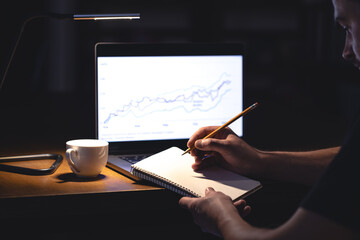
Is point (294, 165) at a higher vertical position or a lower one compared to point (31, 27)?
lower

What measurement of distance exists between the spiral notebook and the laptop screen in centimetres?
21

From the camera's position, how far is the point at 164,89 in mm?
1497

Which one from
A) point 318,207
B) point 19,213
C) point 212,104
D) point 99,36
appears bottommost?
point 19,213

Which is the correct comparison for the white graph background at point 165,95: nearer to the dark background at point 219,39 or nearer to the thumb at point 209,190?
the thumb at point 209,190

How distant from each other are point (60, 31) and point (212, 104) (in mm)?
3359

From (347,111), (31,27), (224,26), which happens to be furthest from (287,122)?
(31,27)

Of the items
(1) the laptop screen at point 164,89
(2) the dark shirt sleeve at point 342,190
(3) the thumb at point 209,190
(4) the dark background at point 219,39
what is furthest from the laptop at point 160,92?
(4) the dark background at point 219,39

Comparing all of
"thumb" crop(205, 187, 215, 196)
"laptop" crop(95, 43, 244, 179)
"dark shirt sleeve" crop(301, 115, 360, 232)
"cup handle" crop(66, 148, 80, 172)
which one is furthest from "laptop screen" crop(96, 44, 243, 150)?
"dark shirt sleeve" crop(301, 115, 360, 232)

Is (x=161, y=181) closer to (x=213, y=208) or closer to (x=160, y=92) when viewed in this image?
(x=213, y=208)

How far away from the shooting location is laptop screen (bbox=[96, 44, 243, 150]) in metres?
1.44

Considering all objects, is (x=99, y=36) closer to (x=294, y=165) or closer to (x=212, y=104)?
(x=212, y=104)

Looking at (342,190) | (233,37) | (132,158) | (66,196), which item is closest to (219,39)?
(233,37)

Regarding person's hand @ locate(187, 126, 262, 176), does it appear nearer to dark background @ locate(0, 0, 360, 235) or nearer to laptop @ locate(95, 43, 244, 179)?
laptop @ locate(95, 43, 244, 179)

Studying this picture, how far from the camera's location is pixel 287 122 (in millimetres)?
1921
